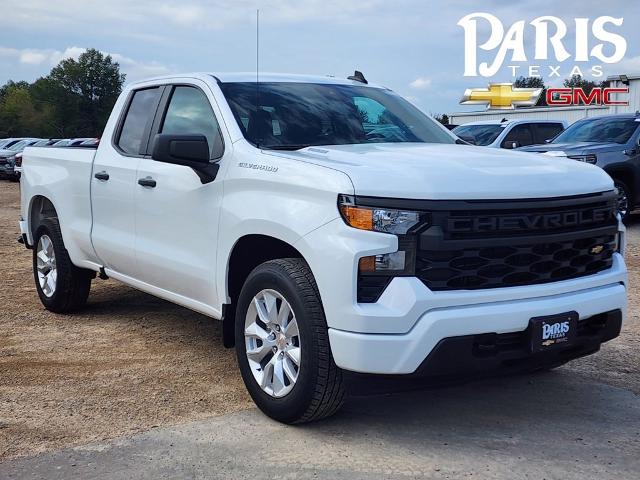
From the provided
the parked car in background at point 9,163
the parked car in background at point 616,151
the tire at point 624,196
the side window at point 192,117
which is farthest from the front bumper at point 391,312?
the parked car in background at point 9,163

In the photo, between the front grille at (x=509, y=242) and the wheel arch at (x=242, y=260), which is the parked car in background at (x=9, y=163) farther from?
the front grille at (x=509, y=242)

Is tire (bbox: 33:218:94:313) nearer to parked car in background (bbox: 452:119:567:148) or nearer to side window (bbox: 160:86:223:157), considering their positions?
side window (bbox: 160:86:223:157)

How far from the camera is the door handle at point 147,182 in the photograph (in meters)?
5.10

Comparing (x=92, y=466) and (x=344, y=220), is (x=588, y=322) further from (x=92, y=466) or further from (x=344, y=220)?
(x=92, y=466)

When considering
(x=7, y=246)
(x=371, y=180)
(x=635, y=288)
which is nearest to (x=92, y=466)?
(x=371, y=180)

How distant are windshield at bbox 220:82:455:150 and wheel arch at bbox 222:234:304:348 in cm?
60

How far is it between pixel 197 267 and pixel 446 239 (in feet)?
5.74

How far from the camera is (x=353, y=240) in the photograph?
3.58 meters

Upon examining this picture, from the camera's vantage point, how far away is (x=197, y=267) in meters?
4.72

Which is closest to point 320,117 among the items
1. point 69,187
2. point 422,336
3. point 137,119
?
point 137,119

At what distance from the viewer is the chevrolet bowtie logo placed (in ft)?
129

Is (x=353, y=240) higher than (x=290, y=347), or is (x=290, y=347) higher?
(x=353, y=240)

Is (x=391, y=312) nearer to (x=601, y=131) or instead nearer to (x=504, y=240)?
(x=504, y=240)

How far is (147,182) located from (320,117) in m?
1.22
